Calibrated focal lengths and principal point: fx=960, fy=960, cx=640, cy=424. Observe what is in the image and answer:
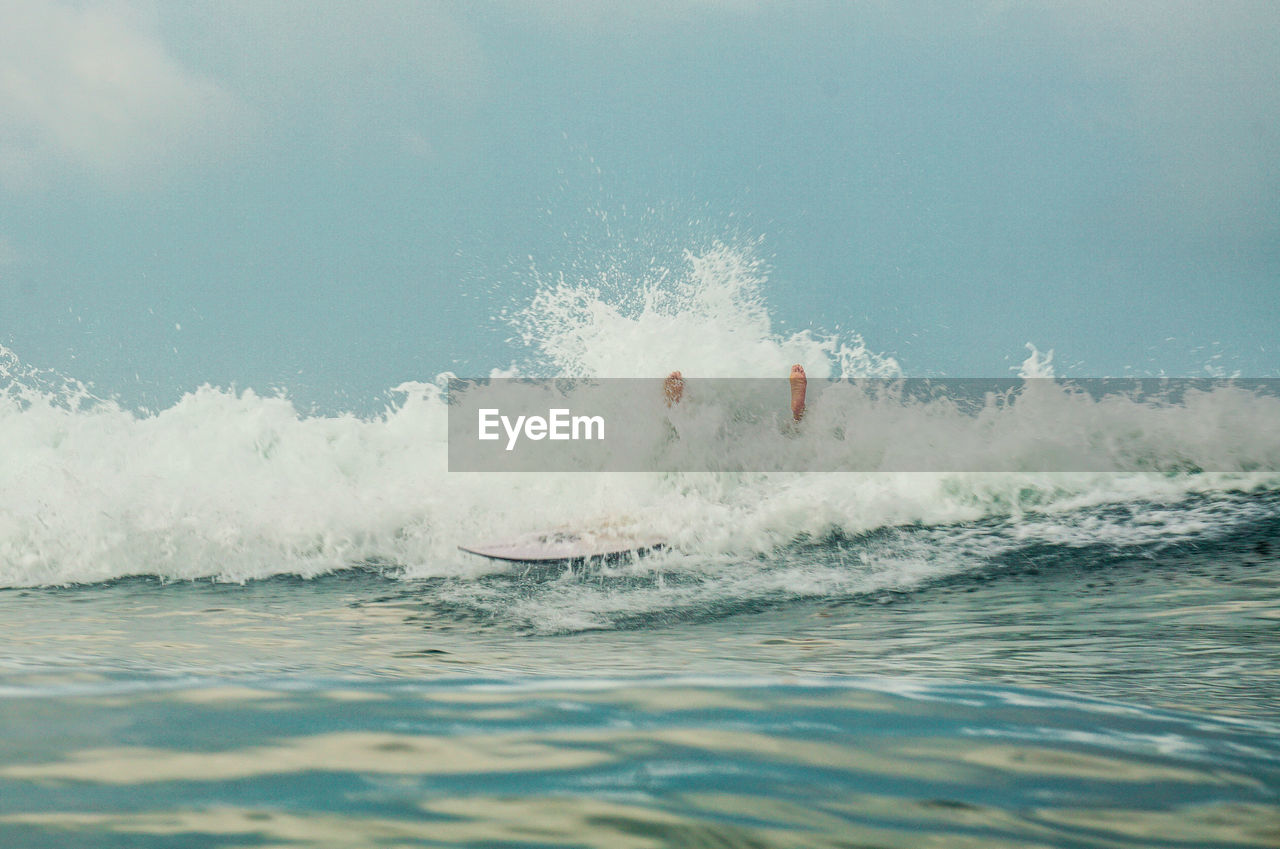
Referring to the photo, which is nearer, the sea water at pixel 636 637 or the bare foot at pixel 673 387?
the sea water at pixel 636 637

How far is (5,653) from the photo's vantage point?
11.0ft

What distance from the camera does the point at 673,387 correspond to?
10.3 m

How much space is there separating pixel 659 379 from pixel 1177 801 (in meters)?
8.98

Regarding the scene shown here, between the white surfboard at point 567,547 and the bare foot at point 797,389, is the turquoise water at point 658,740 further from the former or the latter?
the bare foot at point 797,389

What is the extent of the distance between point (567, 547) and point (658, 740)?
5.58 m

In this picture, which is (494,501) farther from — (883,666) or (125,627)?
(883,666)

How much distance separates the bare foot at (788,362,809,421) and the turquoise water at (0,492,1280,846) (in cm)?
566

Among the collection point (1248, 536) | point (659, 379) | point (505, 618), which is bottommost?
point (505, 618)

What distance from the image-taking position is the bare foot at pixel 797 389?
10.0 m

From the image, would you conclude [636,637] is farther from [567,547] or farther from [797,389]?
[797,389]

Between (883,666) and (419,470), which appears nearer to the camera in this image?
(883,666)

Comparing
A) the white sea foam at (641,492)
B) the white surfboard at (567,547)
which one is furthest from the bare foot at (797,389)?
the white surfboard at (567,547)

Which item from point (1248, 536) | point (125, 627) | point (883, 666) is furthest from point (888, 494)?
point (125, 627)

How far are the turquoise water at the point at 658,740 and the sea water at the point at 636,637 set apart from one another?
0.03 feet
